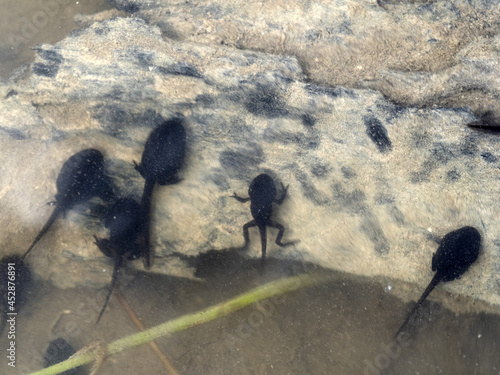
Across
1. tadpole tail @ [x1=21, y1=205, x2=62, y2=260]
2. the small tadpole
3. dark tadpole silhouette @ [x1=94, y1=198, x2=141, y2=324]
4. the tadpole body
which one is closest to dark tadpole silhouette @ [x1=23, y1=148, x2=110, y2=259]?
tadpole tail @ [x1=21, y1=205, x2=62, y2=260]

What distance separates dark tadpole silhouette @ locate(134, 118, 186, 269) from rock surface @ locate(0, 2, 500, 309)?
111 mm

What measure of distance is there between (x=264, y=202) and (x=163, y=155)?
1.10 meters

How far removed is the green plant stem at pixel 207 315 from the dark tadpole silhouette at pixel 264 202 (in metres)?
0.33


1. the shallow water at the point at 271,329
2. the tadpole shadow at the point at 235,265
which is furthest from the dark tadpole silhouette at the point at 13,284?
the tadpole shadow at the point at 235,265

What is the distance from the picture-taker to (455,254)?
10.3 feet

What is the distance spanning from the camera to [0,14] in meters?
4.47

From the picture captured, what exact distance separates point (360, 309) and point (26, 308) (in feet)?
11.2

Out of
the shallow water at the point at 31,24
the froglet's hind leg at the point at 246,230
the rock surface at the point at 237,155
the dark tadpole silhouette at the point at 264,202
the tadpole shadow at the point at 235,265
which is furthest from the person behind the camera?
the shallow water at the point at 31,24

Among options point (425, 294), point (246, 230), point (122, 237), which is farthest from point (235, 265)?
point (425, 294)

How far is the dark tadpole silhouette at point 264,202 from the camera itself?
3.60 metres

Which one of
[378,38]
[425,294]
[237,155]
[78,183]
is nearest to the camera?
[425,294]

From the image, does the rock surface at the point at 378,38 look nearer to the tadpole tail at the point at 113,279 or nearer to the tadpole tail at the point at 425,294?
the tadpole tail at the point at 425,294

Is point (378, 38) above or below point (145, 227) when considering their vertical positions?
above

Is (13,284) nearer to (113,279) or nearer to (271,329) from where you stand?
(113,279)
